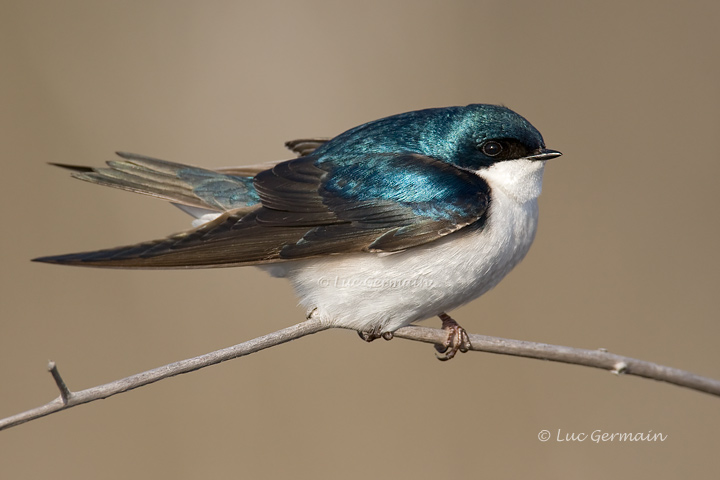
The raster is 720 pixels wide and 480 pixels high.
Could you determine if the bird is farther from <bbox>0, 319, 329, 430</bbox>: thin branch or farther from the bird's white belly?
<bbox>0, 319, 329, 430</bbox>: thin branch

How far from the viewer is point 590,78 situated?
13.9 feet

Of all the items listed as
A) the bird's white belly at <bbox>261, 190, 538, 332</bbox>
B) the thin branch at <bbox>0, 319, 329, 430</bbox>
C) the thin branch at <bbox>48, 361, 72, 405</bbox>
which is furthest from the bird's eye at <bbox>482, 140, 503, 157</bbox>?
the thin branch at <bbox>48, 361, 72, 405</bbox>

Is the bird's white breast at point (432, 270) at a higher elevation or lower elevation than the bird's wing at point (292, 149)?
lower

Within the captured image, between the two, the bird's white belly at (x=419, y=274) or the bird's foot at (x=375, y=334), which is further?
the bird's foot at (x=375, y=334)

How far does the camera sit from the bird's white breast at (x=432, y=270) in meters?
2.25

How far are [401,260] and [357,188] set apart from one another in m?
0.27

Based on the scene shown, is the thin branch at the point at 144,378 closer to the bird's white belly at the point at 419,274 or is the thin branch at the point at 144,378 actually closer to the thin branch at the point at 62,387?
the thin branch at the point at 62,387

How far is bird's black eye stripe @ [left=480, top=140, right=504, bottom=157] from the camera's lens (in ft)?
7.66

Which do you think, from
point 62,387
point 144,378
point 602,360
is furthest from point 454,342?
point 62,387

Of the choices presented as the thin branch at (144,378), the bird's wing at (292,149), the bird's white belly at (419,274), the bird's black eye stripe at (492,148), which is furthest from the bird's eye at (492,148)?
the thin branch at (144,378)

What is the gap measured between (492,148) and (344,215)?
19.8 inches

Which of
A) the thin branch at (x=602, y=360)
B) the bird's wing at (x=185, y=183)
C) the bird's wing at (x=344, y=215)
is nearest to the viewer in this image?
the thin branch at (x=602, y=360)

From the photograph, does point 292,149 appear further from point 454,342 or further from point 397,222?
point 454,342

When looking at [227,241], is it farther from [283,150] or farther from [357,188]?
[283,150]
